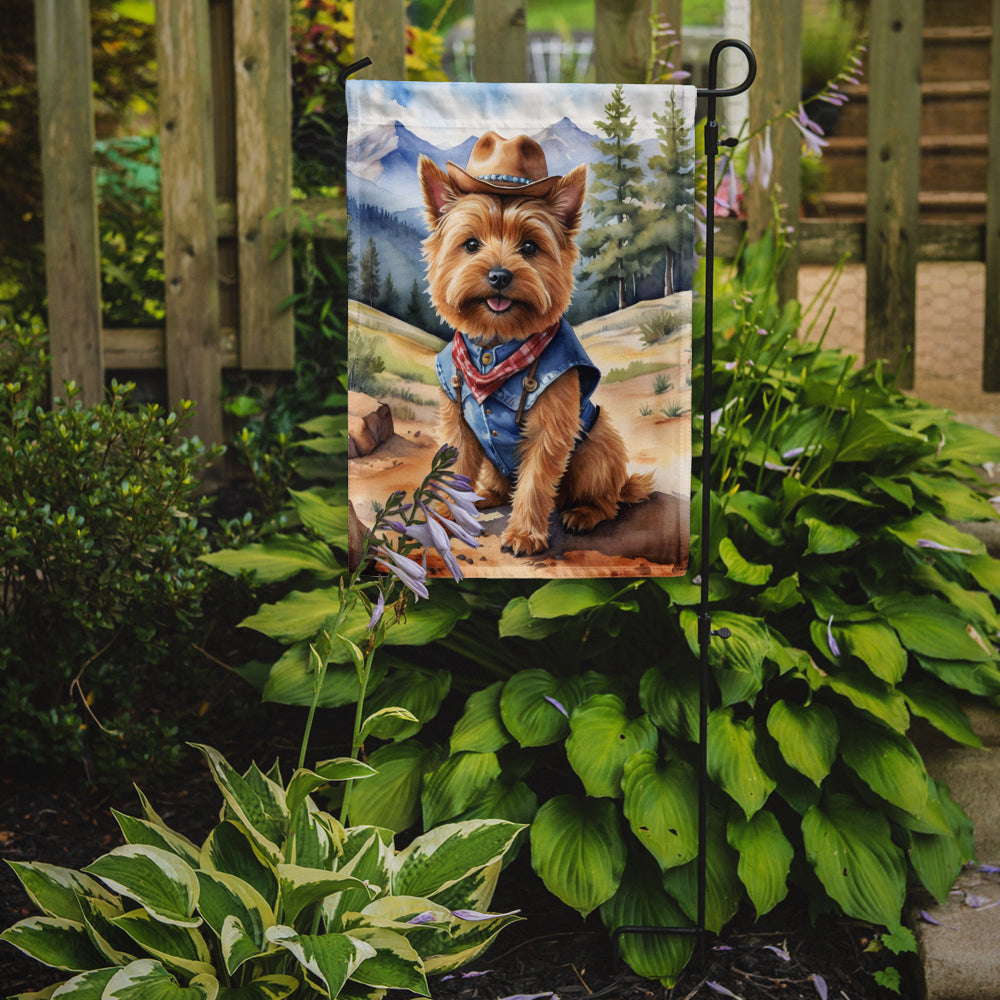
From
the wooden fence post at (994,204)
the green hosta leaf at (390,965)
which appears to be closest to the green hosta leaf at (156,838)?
the green hosta leaf at (390,965)

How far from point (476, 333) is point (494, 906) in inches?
44.7

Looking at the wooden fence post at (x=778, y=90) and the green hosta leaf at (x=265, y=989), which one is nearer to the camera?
the green hosta leaf at (x=265, y=989)

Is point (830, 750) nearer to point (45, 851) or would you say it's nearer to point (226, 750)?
point (226, 750)

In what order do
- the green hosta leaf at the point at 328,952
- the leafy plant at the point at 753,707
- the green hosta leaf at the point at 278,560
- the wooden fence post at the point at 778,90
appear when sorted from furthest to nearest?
the wooden fence post at the point at 778,90
the green hosta leaf at the point at 278,560
the leafy plant at the point at 753,707
the green hosta leaf at the point at 328,952

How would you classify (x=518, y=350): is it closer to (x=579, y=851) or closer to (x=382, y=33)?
(x=579, y=851)

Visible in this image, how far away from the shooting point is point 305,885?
143 cm

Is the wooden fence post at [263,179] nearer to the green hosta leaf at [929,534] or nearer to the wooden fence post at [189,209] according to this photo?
the wooden fence post at [189,209]

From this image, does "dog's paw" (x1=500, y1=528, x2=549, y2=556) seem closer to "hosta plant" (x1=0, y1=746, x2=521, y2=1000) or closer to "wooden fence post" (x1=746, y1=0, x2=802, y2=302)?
"hosta plant" (x1=0, y1=746, x2=521, y2=1000)

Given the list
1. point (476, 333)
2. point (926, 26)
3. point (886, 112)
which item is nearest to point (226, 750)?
point (476, 333)

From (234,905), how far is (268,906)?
0.24ft

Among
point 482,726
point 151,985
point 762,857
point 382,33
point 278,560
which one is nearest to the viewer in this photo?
point 151,985

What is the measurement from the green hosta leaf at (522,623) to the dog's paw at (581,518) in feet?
0.64

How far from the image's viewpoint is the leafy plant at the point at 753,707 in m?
1.83

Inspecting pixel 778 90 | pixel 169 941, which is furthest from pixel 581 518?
pixel 778 90
